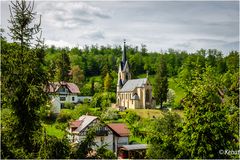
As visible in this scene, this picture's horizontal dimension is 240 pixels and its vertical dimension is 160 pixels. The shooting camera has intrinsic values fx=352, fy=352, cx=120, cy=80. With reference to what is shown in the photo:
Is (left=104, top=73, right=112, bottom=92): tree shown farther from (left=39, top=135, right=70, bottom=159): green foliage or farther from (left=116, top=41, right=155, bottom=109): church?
(left=39, top=135, right=70, bottom=159): green foliage

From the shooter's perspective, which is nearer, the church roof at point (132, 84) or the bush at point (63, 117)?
the bush at point (63, 117)

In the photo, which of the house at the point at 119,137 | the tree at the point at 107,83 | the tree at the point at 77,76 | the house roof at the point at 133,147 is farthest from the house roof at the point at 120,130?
the tree at the point at 77,76

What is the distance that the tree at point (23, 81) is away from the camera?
11008 mm

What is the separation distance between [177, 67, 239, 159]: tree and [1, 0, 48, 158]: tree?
4.93 m

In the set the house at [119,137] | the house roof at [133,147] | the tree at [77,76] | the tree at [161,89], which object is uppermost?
the tree at [77,76]

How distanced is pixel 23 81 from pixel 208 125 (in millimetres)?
6114

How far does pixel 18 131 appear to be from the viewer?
11273 mm

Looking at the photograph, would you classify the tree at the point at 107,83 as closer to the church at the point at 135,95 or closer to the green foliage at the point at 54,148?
the church at the point at 135,95

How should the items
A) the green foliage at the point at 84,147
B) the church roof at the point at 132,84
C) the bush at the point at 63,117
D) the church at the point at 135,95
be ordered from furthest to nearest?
the church roof at the point at 132,84, the church at the point at 135,95, the bush at the point at 63,117, the green foliage at the point at 84,147

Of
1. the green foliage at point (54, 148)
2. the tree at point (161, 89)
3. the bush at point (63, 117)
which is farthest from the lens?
the tree at point (161, 89)

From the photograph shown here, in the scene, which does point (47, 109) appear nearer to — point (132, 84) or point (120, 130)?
point (120, 130)

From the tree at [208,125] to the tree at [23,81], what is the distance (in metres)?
4.93

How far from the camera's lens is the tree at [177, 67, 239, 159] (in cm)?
1143

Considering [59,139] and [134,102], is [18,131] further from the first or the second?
[134,102]
